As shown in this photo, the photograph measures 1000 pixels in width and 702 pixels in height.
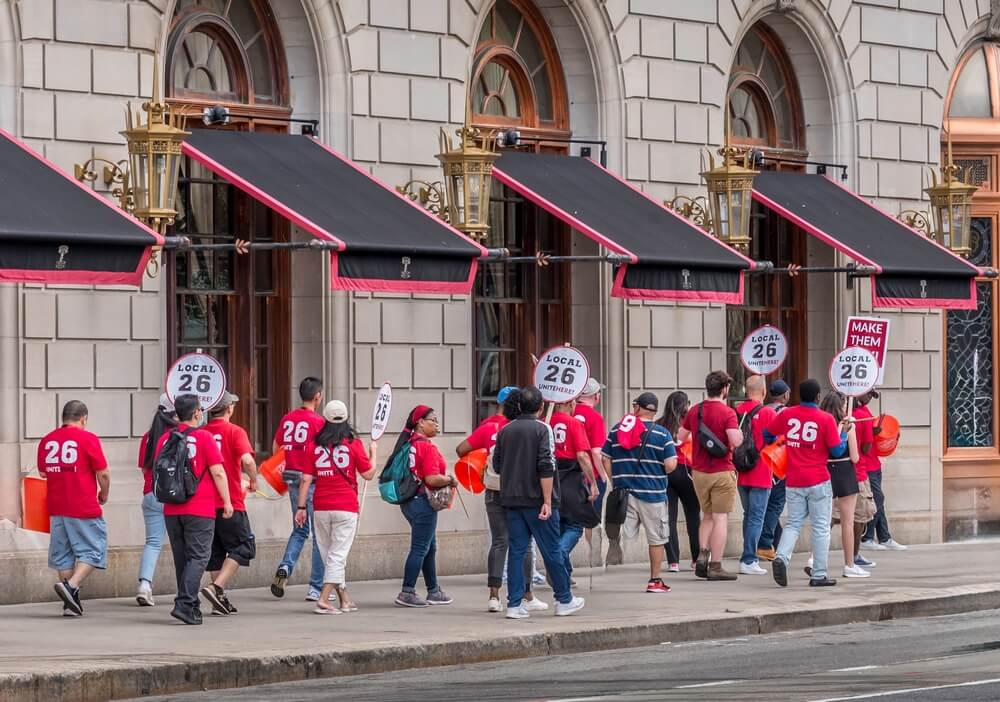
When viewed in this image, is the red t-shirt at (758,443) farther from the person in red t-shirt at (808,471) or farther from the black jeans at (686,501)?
the person in red t-shirt at (808,471)

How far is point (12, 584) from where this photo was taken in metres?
16.8

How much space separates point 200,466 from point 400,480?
1948 millimetres

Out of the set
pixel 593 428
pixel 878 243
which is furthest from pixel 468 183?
pixel 878 243

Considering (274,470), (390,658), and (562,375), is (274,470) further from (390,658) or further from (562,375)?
(390,658)

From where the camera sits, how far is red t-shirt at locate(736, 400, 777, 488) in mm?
19672

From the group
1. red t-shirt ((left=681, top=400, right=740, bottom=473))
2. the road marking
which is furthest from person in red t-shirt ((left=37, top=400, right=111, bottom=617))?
the road marking

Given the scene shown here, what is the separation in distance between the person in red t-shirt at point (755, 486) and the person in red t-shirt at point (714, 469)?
1.52 feet

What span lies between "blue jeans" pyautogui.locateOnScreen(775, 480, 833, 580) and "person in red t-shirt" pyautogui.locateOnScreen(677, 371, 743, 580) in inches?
24.7

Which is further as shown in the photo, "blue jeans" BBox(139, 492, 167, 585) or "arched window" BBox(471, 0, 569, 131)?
"arched window" BBox(471, 0, 569, 131)

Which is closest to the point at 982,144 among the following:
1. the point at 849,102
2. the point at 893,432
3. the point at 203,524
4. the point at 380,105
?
the point at 849,102

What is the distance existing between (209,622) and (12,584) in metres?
2.14

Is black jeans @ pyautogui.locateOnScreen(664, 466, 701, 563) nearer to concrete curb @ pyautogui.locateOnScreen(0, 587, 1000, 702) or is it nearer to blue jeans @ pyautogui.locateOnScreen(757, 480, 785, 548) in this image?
blue jeans @ pyautogui.locateOnScreen(757, 480, 785, 548)

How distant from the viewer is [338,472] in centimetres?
1599

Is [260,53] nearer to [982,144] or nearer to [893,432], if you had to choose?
[893,432]
